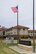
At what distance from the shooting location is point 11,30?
69875mm

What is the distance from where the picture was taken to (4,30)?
7062cm

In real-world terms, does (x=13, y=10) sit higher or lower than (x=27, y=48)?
higher

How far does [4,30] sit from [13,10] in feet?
144

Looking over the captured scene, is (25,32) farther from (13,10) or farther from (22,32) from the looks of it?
(13,10)

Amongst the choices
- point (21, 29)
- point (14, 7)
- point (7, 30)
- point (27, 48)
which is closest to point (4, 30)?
point (7, 30)

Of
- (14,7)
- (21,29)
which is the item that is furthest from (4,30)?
(14,7)

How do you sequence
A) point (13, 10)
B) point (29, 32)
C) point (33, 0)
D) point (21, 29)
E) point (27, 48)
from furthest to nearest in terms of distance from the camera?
point (29, 32) → point (21, 29) → point (13, 10) → point (27, 48) → point (33, 0)

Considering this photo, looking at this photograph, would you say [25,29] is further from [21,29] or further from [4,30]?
[4,30]

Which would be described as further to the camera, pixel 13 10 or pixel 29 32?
pixel 29 32

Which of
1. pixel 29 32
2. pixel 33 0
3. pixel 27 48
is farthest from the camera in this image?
pixel 29 32

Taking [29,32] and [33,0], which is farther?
[29,32]

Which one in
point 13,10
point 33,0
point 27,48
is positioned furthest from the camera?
point 13,10

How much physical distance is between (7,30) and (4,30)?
1.22 meters

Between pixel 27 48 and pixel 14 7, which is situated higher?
pixel 14 7
